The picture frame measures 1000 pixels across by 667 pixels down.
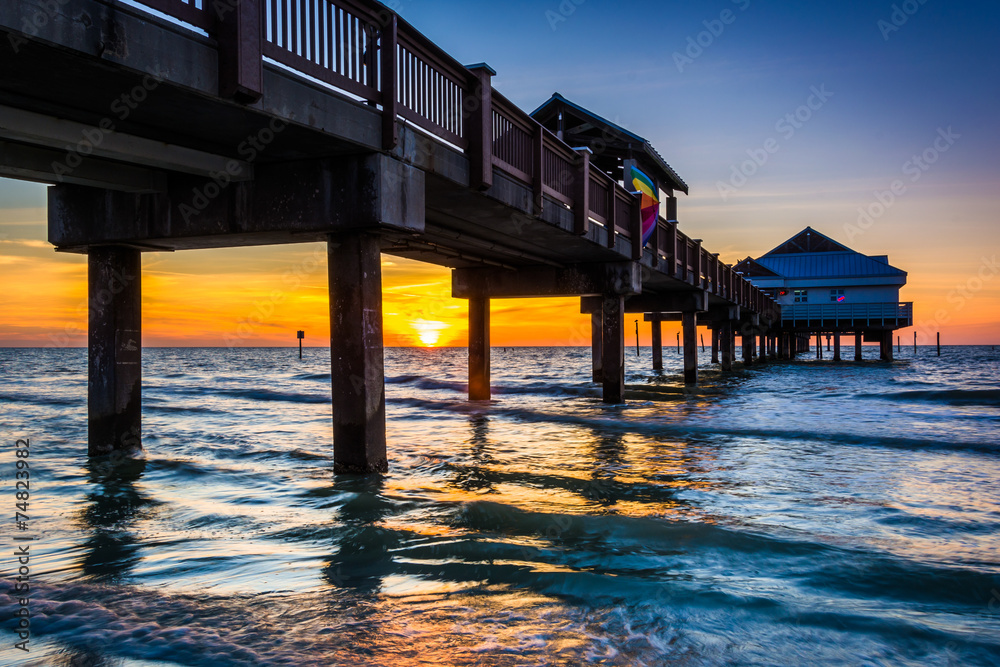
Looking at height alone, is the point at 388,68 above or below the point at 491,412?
above

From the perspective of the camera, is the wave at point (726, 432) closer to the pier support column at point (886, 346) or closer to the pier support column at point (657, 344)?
the pier support column at point (657, 344)

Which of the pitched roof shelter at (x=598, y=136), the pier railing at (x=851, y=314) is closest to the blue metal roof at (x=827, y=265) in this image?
the pier railing at (x=851, y=314)

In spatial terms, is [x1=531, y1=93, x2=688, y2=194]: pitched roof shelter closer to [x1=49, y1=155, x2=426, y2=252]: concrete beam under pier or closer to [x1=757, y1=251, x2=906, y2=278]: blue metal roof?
[x1=49, y1=155, x2=426, y2=252]: concrete beam under pier

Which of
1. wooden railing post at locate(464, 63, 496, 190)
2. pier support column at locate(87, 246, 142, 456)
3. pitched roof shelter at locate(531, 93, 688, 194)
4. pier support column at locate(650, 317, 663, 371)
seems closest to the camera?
wooden railing post at locate(464, 63, 496, 190)

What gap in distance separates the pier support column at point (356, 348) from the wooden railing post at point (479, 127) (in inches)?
83.0

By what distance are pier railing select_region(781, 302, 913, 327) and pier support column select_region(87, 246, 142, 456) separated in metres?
59.9

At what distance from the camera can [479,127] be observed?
9.47 meters

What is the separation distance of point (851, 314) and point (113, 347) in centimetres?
6093

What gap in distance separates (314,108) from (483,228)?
647 cm

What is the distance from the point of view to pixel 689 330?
98.0 ft

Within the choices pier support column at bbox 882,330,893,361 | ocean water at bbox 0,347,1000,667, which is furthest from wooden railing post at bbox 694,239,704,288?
pier support column at bbox 882,330,893,361

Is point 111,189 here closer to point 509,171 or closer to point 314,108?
point 314,108

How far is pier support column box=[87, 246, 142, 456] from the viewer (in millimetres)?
9891

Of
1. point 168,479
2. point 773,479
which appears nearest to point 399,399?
point 168,479
